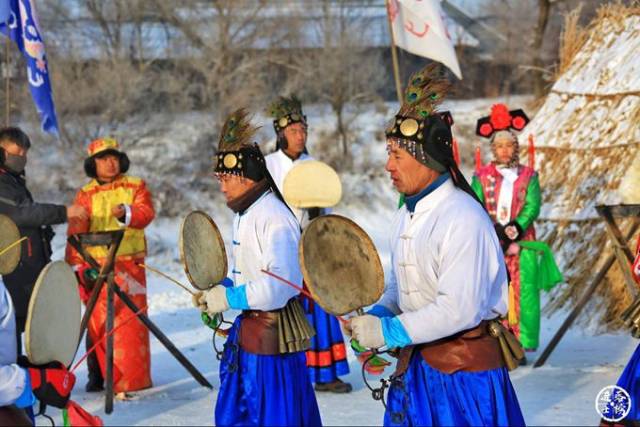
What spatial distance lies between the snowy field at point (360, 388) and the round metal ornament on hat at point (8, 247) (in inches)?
93.7

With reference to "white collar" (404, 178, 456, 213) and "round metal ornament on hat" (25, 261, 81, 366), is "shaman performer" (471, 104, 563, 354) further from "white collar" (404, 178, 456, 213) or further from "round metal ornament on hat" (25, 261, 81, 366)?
"round metal ornament on hat" (25, 261, 81, 366)

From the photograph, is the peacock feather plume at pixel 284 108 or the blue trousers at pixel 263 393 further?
the peacock feather plume at pixel 284 108

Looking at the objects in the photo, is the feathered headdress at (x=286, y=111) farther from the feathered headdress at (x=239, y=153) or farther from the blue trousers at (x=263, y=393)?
the blue trousers at (x=263, y=393)

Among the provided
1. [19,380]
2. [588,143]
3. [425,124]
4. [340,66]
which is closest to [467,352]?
[425,124]

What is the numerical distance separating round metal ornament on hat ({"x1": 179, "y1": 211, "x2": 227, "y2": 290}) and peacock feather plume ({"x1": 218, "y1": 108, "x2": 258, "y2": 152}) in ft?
1.10

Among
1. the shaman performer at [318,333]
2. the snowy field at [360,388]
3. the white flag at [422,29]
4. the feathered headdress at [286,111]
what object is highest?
the white flag at [422,29]

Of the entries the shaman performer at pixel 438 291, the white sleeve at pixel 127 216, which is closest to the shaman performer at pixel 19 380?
the shaman performer at pixel 438 291

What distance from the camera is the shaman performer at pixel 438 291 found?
3029mm

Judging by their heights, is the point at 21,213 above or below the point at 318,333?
above

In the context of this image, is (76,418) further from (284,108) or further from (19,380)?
(284,108)

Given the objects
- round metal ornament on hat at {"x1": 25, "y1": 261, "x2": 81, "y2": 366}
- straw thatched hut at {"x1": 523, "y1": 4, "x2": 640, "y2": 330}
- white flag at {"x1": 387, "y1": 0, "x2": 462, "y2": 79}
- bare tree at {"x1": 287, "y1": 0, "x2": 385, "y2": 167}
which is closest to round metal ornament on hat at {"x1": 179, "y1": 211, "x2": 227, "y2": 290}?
round metal ornament on hat at {"x1": 25, "y1": 261, "x2": 81, "y2": 366}

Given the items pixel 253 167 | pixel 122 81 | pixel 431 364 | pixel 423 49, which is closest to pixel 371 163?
pixel 122 81

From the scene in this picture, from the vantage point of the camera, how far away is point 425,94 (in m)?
3.29

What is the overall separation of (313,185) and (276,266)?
1977 mm
